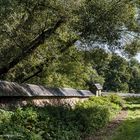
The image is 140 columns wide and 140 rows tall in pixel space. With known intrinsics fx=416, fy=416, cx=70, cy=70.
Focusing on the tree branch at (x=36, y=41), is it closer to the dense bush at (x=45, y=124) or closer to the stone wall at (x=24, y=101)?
the stone wall at (x=24, y=101)

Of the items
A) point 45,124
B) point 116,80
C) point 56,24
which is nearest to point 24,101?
point 56,24

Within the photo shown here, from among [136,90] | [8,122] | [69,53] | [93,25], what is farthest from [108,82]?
[8,122]

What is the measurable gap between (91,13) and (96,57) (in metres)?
8.74

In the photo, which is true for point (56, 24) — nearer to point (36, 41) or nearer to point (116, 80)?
point (36, 41)

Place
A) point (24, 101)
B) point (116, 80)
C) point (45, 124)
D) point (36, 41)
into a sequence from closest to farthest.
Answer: point (45, 124) → point (24, 101) → point (36, 41) → point (116, 80)

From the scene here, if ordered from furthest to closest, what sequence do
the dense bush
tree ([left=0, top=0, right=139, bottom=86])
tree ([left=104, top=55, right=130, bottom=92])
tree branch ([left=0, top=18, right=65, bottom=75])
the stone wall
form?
Result: tree ([left=104, top=55, right=130, bottom=92]) → tree branch ([left=0, top=18, right=65, bottom=75]) → tree ([left=0, top=0, right=139, bottom=86]) → the stone wall → the dense bush

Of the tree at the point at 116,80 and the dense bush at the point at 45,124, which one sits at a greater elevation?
the tree at the point at 116,80

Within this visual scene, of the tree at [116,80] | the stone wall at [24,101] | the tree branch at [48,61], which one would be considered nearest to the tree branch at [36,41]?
the stone wall at [24,101]

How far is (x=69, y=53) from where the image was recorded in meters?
30.1

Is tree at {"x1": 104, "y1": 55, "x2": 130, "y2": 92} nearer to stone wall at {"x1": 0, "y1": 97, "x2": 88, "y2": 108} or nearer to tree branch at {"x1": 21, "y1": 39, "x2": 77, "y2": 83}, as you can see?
tree branch at {"x1": 21, "y1": 39, "x2": 77, "y2": 83}

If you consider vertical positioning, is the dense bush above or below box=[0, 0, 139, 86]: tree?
below

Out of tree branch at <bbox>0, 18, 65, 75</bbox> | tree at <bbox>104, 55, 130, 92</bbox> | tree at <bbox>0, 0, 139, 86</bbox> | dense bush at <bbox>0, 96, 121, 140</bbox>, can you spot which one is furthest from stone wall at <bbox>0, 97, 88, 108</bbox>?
tree at <bbox>104, 55, 130, 92</bbox>

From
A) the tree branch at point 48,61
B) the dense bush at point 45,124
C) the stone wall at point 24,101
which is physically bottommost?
the dense bush at point 45,124

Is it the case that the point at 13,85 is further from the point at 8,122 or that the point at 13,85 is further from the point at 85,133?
the point at 8,122
